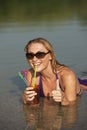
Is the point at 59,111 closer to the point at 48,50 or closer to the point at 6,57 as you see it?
the point at 48,50

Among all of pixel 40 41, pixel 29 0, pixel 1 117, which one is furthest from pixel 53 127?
pixel 29 0

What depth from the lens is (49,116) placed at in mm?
5922

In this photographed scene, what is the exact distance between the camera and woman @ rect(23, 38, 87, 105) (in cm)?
596

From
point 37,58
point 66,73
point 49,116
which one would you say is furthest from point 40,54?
point 49,116

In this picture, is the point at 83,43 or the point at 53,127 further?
the point at 83,43

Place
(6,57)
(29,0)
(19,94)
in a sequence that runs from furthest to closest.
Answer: (29,0) → (6,57) → (19,94)

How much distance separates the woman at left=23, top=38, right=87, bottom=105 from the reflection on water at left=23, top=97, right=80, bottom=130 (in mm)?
146

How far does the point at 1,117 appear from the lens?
595 cm

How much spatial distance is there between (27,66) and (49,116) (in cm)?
367

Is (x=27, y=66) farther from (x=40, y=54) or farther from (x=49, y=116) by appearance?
(x=49, y=116)

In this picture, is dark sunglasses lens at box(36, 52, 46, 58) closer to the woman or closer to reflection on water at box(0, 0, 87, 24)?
the woman

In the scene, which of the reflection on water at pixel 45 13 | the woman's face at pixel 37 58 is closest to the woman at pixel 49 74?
the woman's face at pixel 37 58

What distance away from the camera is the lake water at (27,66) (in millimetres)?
5645

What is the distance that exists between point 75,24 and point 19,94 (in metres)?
10.7
